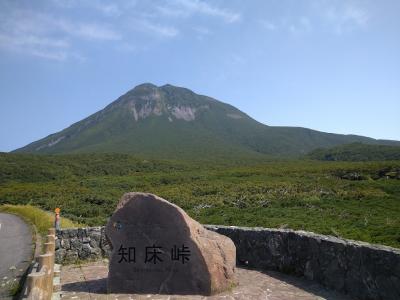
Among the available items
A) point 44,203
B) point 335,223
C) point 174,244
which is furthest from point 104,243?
point 44,203

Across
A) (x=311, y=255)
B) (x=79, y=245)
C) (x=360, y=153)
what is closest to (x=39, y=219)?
(x=79, y=245)

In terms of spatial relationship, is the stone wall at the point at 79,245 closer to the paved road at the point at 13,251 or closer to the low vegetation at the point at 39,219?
the paved road at the point at 13,251

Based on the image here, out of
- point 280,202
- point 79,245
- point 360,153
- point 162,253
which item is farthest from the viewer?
point 360,153

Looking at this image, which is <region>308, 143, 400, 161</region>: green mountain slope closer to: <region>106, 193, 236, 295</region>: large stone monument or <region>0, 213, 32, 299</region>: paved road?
<region>0, 213, 32, 299</region>: paved road

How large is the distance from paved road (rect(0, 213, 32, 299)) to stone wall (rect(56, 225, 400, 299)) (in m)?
1.49

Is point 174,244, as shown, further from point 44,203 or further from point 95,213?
point 44,203

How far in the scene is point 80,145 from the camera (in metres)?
175

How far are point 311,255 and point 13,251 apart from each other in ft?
37.3

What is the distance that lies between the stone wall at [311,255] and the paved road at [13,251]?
1.49 metres

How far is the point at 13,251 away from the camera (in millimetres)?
15414

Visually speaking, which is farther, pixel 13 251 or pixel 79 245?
pixel 13 251

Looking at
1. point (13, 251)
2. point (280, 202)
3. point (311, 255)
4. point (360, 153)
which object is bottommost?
point (13, 251)

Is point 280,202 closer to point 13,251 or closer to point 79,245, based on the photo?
point 13,251

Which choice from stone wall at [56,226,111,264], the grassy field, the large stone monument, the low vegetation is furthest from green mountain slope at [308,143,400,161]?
the large stone monument
